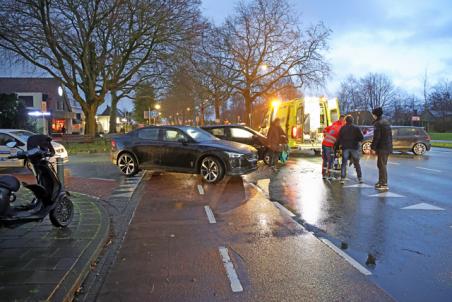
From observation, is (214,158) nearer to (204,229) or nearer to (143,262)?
(204,229)

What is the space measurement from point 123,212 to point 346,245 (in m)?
4.12

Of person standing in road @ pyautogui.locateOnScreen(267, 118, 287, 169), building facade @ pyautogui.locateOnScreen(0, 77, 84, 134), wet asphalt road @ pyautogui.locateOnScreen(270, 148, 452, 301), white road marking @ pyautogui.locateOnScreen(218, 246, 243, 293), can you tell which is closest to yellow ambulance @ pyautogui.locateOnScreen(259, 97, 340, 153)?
person standing in road @ pyautogui.locateOnScreen(267, 118, 287, 169)

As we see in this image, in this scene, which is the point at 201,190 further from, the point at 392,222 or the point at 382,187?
the point at 392,222

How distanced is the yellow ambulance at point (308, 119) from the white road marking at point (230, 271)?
45.7 feet

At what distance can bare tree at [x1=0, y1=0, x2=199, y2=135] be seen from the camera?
74.6 feet

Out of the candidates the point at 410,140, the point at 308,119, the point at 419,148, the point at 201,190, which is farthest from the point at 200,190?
the point at 419,148

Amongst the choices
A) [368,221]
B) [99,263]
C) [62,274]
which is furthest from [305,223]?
[62,274]

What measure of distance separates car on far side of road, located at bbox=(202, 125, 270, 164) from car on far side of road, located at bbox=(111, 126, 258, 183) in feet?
13.1

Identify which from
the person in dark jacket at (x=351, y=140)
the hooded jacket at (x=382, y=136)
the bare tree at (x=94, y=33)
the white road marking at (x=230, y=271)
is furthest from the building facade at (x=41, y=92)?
the white road marking at (x=230, y=271)

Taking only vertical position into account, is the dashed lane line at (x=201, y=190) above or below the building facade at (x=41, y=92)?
below

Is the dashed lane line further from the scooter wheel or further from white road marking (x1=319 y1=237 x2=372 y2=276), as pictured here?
white road marking (x1=319 y1=237 x2=372 y2=276)

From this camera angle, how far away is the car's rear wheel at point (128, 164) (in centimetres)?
1220

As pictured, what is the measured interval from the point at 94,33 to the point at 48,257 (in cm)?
2304

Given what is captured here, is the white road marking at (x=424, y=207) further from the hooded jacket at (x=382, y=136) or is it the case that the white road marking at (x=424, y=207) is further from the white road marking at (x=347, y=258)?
the white road marking at (x=347, y=258)
